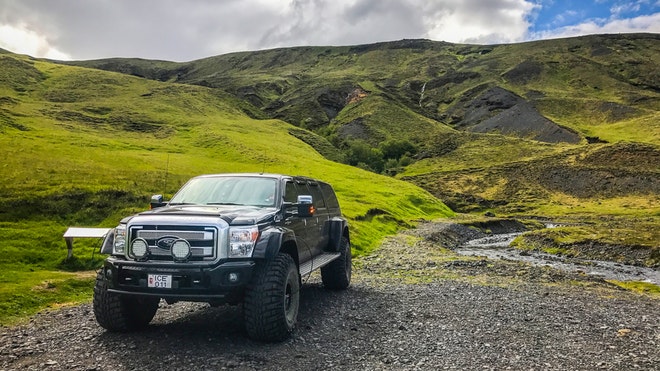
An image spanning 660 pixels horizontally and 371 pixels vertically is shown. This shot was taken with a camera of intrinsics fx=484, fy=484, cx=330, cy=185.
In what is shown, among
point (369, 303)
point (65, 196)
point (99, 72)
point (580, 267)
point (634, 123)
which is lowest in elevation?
point (580, 267)

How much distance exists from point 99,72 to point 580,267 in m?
167

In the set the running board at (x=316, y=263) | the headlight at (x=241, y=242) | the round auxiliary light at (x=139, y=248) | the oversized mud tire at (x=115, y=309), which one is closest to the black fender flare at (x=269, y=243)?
the headlight at (x=241, y=242)

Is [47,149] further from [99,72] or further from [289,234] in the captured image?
[99,72]

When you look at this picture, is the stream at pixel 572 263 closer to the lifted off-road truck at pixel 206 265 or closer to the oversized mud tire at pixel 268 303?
the lifted off-road truck at pixel 206 265

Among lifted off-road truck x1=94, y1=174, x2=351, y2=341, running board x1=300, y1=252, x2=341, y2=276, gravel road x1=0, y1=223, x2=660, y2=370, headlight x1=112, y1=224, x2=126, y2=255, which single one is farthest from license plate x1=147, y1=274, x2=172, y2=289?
running board x1=300, y1=252, x2=341, y2=276

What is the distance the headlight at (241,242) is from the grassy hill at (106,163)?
7.38m

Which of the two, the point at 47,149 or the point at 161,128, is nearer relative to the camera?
the point at 47,149

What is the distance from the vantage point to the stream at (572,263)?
28.5 metres

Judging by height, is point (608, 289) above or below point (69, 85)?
below

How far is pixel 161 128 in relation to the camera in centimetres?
9819

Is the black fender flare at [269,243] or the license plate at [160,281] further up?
the black fender flare at [269,243]

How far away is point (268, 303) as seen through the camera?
30.5 feet

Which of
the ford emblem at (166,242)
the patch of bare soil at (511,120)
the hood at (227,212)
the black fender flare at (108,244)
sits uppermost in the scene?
the patch of bare soil at (511,120)

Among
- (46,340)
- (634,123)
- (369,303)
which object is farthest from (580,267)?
(634,123)
